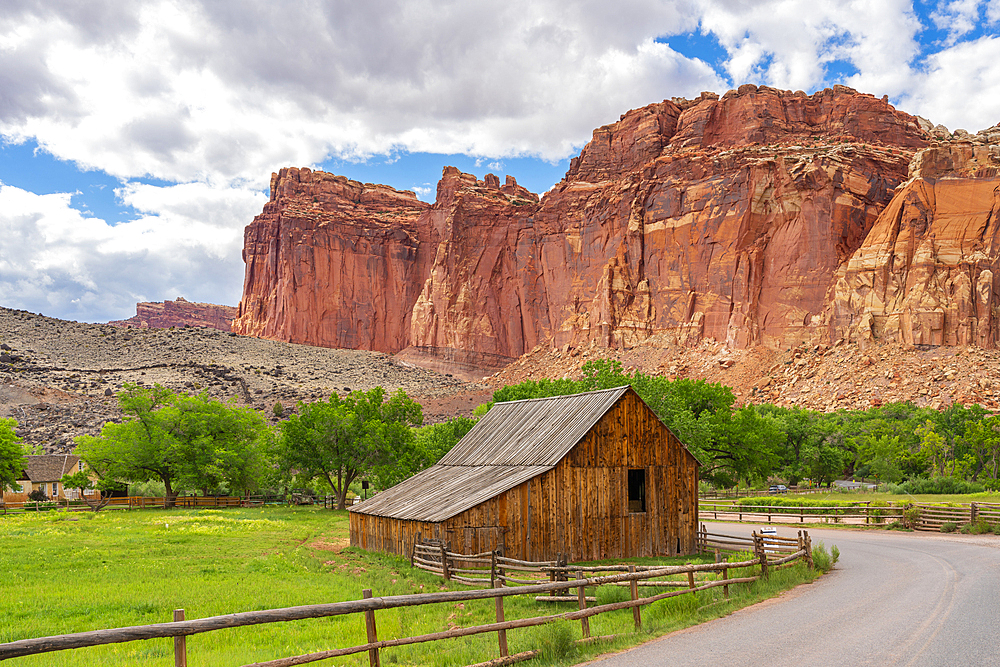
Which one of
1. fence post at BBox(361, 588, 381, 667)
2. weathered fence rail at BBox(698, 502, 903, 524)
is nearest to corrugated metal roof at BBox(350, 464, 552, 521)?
fence post at BBox(361, 588, 381, 667)

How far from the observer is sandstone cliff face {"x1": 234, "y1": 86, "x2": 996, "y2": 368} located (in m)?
87.1

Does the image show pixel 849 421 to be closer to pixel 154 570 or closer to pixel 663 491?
pixel 663 491

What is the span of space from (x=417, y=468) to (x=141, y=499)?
61.3ft

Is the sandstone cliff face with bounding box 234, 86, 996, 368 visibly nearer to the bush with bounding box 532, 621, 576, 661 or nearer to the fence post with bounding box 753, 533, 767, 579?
the fence post with bounding box 753, 533, 767, 579

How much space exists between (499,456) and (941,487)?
34486 mm

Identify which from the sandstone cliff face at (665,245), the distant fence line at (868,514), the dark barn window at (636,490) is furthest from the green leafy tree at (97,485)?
the sandstone cliff face at (665,245)

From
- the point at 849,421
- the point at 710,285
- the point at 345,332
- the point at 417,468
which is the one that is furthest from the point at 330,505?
the point at 345,332

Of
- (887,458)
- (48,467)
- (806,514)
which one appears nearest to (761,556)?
(806,514)

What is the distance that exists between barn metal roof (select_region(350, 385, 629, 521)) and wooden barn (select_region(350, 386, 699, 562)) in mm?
67

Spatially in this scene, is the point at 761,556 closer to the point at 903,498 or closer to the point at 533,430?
the point at 533,430

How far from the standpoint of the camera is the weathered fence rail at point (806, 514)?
101 ft

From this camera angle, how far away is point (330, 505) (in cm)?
5012

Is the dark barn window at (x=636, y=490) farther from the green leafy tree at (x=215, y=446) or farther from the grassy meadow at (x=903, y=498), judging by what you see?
the green leafy tree at (x=215, y=446)

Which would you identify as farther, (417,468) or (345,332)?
(345,332)
